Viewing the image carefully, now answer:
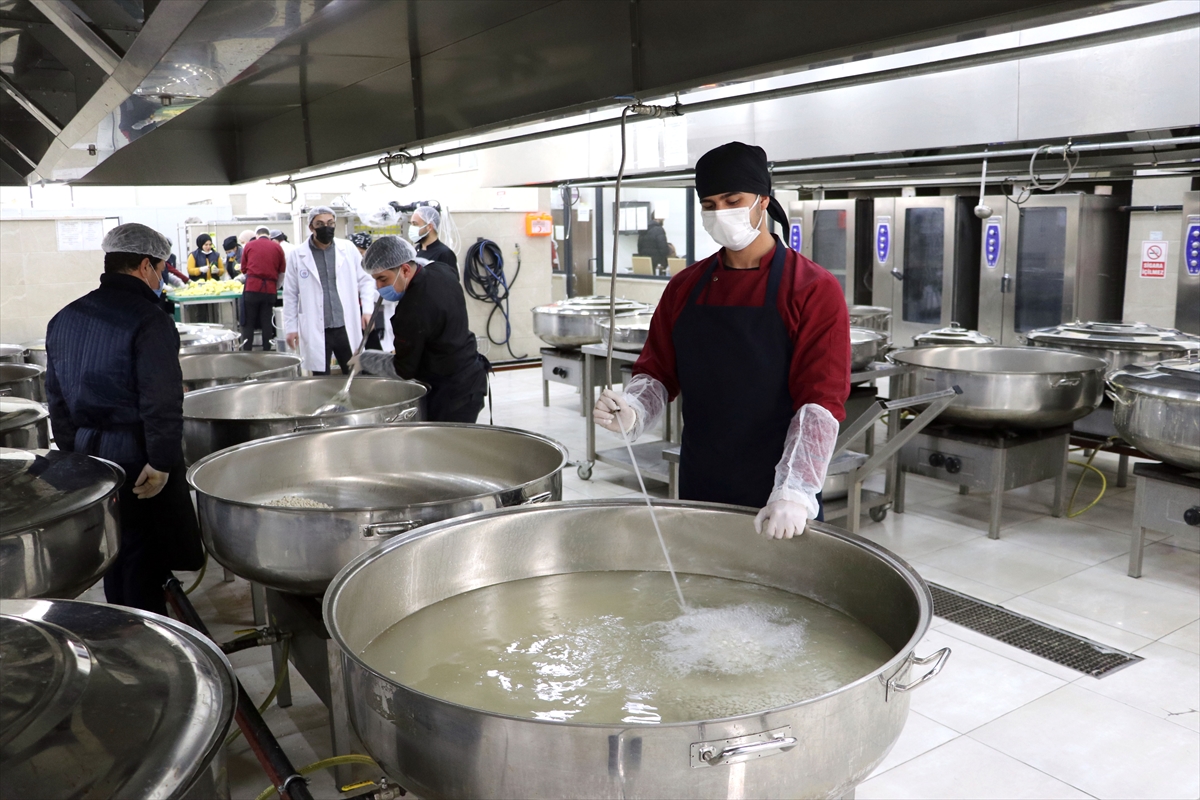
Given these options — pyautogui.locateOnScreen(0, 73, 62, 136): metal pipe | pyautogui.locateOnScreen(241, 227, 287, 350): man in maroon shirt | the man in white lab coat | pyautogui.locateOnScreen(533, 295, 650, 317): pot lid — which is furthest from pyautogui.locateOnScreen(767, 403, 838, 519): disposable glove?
pyautogui.locateOnScreen(241, 227, 287, 350): man in maroon shirt

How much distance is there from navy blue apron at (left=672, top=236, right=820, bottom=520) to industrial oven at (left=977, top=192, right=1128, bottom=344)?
4756 millimetres

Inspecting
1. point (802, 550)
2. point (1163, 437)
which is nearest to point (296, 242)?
point (1163, 437)

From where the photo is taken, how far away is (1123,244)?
6.28m

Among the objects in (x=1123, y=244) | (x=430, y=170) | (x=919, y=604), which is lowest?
(x=919, y=604)

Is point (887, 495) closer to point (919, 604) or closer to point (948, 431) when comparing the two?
point (948, 431)

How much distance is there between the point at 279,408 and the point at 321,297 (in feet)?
8.86

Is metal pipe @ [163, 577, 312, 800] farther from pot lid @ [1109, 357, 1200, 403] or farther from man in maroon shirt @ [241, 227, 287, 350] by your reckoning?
man in maroon shirt @ [241, 227, 287, 350]

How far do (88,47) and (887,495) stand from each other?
3.72 metres

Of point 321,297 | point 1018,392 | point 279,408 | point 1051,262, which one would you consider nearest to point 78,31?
point 279,408

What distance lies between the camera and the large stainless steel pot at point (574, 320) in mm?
5977

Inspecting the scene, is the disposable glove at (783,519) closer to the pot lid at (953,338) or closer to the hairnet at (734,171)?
the hairnet at (734,171)

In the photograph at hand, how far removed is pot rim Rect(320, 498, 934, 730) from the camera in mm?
942

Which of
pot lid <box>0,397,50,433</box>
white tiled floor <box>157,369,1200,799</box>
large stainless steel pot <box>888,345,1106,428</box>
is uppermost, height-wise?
pot lid <box>0,397,50,433</box>

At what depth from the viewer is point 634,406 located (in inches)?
76.7
